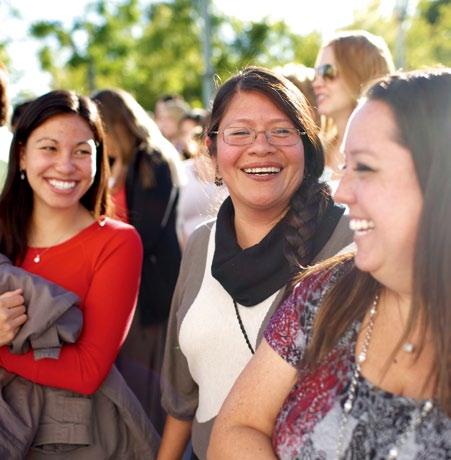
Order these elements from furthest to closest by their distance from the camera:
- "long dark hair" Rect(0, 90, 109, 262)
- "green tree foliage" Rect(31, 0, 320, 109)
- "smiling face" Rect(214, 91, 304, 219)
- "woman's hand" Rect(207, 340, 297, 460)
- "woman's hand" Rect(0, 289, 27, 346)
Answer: "green tree foliage" Rect(31, 0, 320, 109) → "long dark hair" Rect(0, 90, 109, 262) → "woman's hand" Rect(0, 289, 27, 346) → "smiling face" Rect(214, 91, 304, 219) → "woman's hand" Rect(207, 340, 297, 460)

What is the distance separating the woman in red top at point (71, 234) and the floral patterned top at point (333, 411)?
1183 mm

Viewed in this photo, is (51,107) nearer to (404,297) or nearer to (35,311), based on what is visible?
(35,311)

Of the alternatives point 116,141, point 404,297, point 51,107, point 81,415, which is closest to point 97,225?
point 51,107

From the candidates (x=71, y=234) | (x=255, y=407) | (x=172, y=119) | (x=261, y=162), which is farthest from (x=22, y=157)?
(x=172, y=119)

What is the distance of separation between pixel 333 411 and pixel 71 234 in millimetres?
1712

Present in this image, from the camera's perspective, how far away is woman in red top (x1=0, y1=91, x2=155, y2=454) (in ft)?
10.4

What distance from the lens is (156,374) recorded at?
509 cm

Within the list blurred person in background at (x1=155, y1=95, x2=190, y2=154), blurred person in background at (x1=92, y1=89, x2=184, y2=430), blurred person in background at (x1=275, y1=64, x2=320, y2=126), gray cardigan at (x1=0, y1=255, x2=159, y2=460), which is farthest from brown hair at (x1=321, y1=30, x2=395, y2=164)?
blurred person in background at (x1=155, y1=95, x2=190, y2=154)

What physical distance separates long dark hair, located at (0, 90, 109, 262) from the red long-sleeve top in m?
0.10

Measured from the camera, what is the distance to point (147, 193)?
17.8 ft

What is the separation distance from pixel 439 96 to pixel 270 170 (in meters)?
1.06

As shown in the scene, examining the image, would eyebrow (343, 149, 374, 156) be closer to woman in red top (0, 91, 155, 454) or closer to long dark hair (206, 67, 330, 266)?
long dark hair (206, 67, 330, 266)

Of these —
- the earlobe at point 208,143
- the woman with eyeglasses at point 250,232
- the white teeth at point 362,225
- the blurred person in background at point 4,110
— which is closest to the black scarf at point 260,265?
the woman with eyeglasses at point 250,232

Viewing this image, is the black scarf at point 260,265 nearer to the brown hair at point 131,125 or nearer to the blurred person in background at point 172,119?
the brown hair at point 131,125
